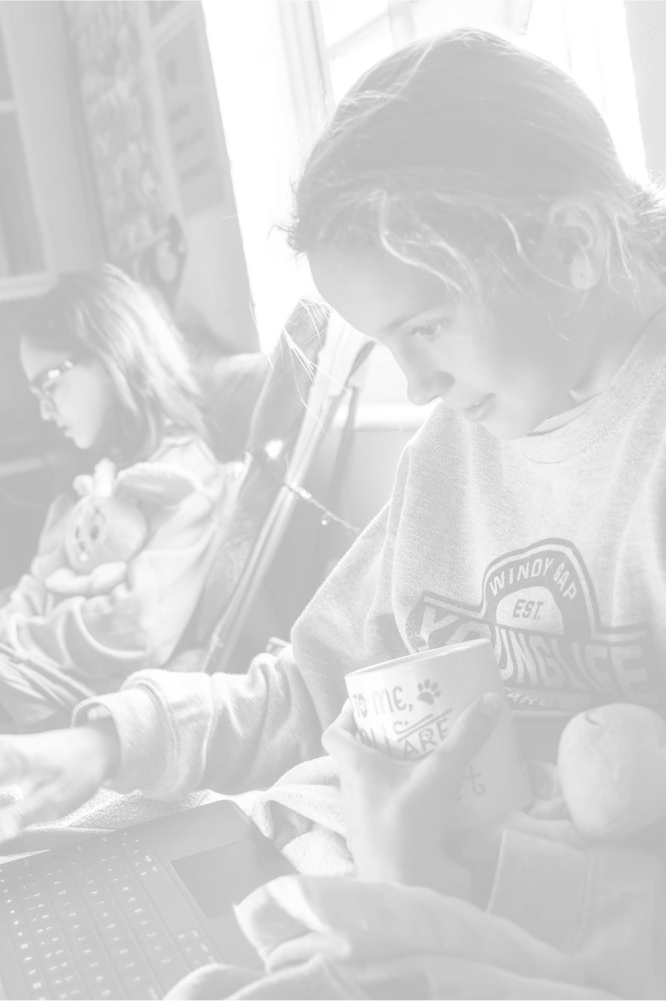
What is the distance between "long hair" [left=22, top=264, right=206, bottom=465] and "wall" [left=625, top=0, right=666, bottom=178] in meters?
1.16

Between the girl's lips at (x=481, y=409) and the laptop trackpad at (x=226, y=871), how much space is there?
→ 305mm

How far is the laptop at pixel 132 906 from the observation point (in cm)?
54

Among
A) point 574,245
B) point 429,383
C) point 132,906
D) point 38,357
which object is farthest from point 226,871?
point 38,357

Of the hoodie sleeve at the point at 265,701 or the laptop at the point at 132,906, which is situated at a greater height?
the hoodie sleeve at the point at 265,701

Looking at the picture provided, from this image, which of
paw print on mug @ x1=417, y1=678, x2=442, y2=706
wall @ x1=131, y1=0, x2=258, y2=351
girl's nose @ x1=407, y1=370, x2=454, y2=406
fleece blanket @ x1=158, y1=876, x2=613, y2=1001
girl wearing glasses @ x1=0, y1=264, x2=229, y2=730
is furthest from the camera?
wall @ x1=131, y1=0, x2=258, y2=351

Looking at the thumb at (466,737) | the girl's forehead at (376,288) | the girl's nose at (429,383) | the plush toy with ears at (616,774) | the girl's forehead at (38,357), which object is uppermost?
the girl's forehead at (38,357)

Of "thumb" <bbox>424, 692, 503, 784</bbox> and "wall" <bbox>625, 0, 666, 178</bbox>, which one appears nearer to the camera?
"thumb" <bbox>424, 692, 503, 784</bbox>

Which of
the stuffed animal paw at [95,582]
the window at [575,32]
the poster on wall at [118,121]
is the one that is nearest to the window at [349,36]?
the window at [575,32]

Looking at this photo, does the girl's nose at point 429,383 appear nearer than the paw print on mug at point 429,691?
No

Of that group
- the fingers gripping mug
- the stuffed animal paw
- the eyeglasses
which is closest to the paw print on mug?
the fingers gripping mug

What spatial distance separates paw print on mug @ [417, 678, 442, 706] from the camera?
0.53 metres

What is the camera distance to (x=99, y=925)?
0.60 meters

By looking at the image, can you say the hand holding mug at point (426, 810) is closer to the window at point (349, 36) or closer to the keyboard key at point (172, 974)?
the keyboard key at point (172, 974)

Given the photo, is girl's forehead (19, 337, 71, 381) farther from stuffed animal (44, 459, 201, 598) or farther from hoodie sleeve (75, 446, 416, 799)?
hoodie sleeve (75, 446, 416, 799)
